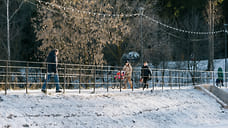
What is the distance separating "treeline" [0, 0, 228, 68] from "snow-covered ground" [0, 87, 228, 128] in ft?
42.3

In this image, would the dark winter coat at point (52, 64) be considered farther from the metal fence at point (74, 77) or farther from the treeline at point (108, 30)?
the treeline at point (108, 30)

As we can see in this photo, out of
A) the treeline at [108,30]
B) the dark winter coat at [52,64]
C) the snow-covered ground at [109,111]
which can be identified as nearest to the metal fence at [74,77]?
the dark winter coat at [52,64]

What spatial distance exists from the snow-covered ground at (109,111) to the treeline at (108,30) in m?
12.9

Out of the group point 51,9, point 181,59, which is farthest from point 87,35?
point 181,59

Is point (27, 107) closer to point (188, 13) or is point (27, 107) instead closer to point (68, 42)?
point (68, 42)

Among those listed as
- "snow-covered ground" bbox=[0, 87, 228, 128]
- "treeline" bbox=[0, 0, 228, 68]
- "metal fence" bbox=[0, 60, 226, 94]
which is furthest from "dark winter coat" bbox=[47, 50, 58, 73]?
"treeline" bbox=[0, 0, 228, 68]

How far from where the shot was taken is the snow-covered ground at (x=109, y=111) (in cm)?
1208

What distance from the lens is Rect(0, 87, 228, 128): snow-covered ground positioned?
476 inches

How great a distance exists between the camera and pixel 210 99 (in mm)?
22047

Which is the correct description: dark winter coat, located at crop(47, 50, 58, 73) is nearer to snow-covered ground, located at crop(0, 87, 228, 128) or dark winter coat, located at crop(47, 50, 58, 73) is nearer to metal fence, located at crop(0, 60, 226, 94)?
metal fence, located at crop(0, 60, 226, 94)

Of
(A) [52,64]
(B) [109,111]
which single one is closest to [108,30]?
(A) [52,64]

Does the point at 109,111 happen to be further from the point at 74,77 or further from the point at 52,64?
the point at 74,77

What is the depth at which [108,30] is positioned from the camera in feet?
109

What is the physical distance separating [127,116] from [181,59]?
38.5 metres
